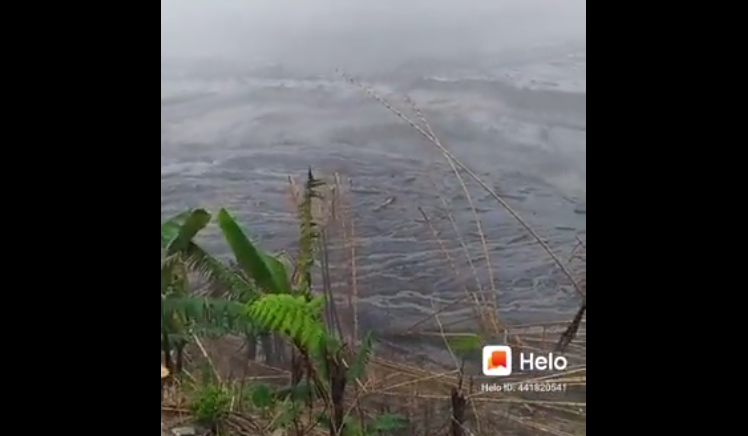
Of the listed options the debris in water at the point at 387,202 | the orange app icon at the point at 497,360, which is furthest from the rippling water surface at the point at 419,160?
the orange app icon at the point at 497,360

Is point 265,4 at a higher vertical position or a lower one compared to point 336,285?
higher

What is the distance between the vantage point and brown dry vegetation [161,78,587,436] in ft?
11.9

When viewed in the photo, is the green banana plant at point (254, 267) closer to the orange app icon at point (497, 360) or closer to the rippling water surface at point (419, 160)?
the rippling water surface at point (419, 160)

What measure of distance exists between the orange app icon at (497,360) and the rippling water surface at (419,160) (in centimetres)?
13

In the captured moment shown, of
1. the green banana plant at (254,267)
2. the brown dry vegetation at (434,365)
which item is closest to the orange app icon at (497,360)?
the brown dry vegetation at (434,365)

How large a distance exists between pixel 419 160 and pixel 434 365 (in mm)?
741

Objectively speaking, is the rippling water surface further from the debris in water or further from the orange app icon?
the orange app icon

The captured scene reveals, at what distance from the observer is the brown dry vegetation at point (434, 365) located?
11.9ft

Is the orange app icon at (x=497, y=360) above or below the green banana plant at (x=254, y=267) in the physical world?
below

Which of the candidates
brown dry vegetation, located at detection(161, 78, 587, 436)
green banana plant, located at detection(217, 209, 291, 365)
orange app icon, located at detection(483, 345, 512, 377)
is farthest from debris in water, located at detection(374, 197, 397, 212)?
orange app icon, located at detection(483, 345, 512, 377)
